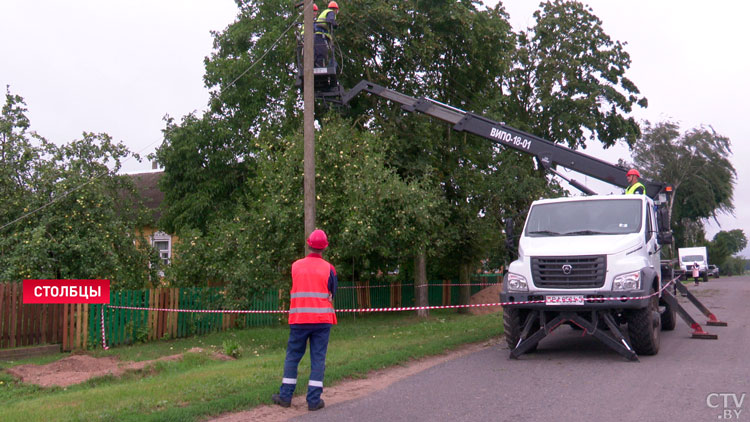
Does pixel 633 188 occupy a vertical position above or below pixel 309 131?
below

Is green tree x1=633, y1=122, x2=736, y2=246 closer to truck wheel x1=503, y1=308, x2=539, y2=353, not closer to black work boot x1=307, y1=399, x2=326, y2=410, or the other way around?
truck wheel x1=503, y1=308, x2=539, y2=353

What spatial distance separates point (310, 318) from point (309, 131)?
640cm

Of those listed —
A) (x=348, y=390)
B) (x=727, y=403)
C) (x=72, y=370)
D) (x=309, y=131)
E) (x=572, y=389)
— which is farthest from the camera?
(x=309, y=131)

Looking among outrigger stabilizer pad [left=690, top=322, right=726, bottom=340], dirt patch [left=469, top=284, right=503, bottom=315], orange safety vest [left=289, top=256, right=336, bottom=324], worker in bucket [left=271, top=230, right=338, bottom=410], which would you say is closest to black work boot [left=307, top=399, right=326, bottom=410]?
worker in bucket [left=271, top=230, right=338, bottom=410]

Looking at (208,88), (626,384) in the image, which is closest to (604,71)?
(208,88)

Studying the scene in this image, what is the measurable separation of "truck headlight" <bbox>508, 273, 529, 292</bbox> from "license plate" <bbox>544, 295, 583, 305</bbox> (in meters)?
0.41

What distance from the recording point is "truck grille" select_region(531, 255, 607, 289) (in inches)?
408

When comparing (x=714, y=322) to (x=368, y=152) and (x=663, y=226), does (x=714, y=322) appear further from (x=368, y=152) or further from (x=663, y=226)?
(x=368, y=152)

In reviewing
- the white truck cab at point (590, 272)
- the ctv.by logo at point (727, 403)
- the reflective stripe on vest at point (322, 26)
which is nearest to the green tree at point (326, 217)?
the reflective stripe on vest at point (322, 26)

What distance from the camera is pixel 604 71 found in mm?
32906

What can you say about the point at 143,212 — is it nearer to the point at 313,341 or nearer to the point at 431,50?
the point at 431,50

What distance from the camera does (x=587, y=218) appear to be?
456 inches

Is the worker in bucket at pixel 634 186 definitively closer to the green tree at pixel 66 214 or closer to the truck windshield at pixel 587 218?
the truck windshield at pixel 587 218

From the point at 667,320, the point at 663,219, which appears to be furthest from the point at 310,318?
the point at 667,320
